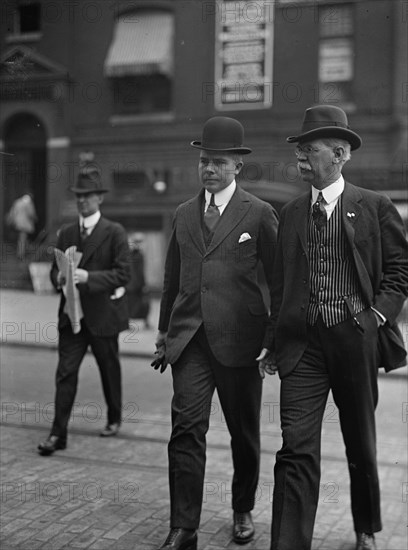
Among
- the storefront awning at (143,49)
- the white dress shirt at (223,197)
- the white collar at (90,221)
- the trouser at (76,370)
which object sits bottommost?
the trouser at (76,370)

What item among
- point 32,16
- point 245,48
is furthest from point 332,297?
point 245,48

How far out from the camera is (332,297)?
354cm

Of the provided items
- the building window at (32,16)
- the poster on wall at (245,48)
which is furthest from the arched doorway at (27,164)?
the poster on wall at (245,48)

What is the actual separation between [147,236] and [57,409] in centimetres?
1349

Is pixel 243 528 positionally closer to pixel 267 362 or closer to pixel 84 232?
pixel 267 362

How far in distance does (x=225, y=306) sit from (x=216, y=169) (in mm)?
698

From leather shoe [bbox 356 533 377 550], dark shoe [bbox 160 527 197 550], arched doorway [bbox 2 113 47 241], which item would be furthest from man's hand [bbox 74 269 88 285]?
arched doorway [bbox 2 113 47 241]

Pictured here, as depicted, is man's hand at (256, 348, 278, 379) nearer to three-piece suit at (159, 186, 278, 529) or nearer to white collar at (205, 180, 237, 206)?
three-piece suit at (159, 186, 278, 529)

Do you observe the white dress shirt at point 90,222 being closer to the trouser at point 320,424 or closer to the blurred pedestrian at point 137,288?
the trouser at point 320,424

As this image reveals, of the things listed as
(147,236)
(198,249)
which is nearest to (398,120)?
(147,236)

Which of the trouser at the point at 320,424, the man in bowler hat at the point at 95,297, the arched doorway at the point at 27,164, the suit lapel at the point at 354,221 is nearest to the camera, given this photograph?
the trouser at the point at 320,424

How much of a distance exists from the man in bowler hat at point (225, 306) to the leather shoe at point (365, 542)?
1.75 feet

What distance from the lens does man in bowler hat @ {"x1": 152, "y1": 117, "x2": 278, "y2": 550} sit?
3893 mm

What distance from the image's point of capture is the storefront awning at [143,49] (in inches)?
744
